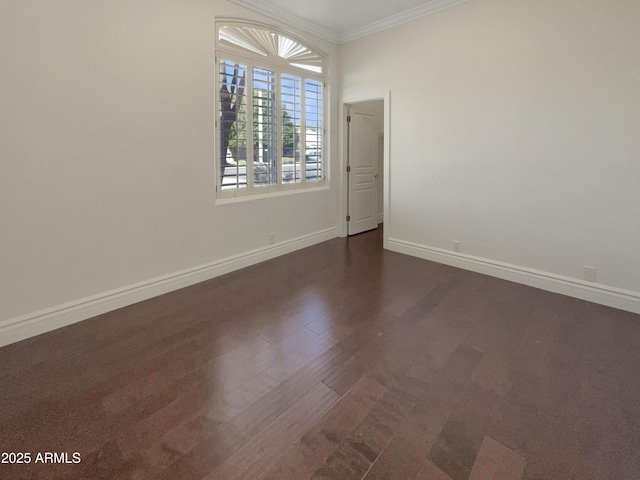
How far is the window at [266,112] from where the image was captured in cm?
375

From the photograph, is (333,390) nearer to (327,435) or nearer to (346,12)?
(327,435)

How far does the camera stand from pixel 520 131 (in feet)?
11.4

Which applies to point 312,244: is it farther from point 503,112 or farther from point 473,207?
point 503,112

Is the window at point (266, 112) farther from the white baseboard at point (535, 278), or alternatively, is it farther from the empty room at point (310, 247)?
the white baseboard at point (535, 278)

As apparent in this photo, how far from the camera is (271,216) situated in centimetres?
436

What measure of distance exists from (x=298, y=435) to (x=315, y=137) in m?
4.05

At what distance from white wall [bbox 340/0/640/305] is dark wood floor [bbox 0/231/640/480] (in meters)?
0.70

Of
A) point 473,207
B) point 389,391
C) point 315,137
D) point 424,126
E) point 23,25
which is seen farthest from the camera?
point 315,137

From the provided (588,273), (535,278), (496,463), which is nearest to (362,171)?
(535,278)

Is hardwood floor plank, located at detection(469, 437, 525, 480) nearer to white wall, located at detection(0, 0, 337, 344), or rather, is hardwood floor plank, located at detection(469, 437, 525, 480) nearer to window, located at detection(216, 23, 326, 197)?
white wall, located at detection(0, 0, 337, 344)

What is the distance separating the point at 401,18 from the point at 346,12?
0.68 m

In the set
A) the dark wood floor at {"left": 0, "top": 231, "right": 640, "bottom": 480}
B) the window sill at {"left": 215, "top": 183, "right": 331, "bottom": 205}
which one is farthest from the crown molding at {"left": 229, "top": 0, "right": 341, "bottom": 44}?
the dark wood floor at {"left": 0, "top": 231, "right": 640, "bottom": 480}

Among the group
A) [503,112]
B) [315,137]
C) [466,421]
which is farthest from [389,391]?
A: [315,137]

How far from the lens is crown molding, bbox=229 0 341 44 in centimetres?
377
